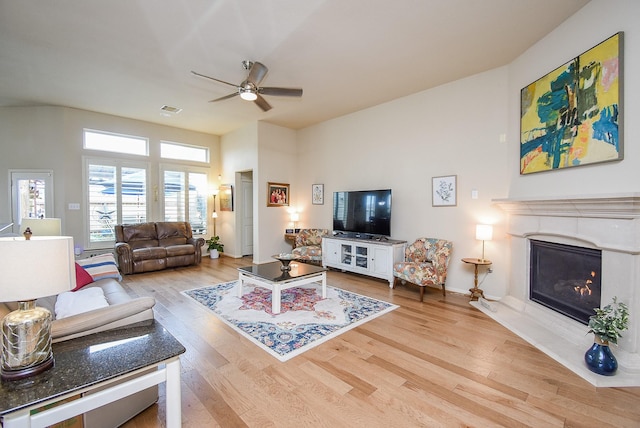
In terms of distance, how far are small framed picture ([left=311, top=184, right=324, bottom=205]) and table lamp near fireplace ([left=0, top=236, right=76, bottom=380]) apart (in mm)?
5288

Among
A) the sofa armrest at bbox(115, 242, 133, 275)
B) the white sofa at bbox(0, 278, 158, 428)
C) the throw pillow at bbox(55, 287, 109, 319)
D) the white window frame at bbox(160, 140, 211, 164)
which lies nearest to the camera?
the white sofa at bbox(0, 278, 158, 428)

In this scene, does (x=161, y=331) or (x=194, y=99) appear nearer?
(x=161, y=331)

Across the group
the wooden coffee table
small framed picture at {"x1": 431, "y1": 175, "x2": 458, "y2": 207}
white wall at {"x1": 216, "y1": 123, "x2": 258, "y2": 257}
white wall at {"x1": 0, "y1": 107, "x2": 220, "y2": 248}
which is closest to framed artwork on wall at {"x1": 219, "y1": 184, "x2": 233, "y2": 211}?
white wall at {"x1": 216, "y1": 123, "x2": 258, "y2": 257}

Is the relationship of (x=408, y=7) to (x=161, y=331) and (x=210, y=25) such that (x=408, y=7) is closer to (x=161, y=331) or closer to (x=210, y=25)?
(x=210, y=25)

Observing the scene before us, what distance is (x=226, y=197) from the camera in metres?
7.25

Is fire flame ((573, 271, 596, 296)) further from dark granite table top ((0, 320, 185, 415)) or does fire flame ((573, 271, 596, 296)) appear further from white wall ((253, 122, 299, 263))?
white wall ((253, 122, 299, 263))

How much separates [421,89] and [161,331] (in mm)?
4851

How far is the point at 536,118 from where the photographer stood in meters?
3.29

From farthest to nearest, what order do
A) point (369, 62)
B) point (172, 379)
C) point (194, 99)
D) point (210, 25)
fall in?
1. point (194, 99)
2. point (369, 62)
3. point (210, 25)
4. point (172, 379)

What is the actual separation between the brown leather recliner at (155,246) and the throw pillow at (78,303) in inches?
122

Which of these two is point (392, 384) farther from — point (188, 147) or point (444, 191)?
point (188, 147)

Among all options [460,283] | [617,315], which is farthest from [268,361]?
[460,283]

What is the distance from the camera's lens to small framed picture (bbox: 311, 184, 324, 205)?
6.42 m

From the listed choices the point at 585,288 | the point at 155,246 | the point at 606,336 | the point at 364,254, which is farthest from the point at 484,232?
the point at 155,246
